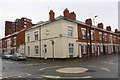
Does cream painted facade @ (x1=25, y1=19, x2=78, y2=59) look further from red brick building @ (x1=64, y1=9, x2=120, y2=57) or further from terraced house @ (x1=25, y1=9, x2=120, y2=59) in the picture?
red brick building @ (x1=64, y1=9, x2=120, y2=57)

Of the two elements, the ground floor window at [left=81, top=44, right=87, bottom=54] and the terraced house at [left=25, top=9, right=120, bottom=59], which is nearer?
the terraced house at [left=25, top=9, right=120, bottom=59]

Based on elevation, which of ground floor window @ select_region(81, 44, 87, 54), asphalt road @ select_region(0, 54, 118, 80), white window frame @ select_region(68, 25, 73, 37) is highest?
white window frame @ select_region(68, 25, 73, 37)

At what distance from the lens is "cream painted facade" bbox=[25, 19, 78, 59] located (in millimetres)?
20047

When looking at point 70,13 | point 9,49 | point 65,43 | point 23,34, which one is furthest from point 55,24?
point 9,49

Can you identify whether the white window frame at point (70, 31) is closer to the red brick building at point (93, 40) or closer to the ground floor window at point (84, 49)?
the red brick building at point (93, 40)

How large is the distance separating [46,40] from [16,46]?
16974 mm

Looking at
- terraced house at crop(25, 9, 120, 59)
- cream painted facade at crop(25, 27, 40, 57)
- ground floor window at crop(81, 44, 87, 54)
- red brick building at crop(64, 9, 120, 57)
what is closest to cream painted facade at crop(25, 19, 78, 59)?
terraced house at crop(25, 9, 120, 59)

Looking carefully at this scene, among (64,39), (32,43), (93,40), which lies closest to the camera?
(64,39)

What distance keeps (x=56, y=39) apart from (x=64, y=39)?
170 centimetres

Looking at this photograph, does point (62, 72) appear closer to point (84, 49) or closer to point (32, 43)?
point (84, 49)

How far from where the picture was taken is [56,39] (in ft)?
68.6

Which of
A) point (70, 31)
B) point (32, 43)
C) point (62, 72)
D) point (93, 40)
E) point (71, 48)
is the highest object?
point (70, 31)

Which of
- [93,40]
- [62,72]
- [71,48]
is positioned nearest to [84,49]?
[71,48]

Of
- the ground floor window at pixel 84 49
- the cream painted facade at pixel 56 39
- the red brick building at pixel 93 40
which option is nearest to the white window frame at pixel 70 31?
the cream painted facade at pixel 56 39
